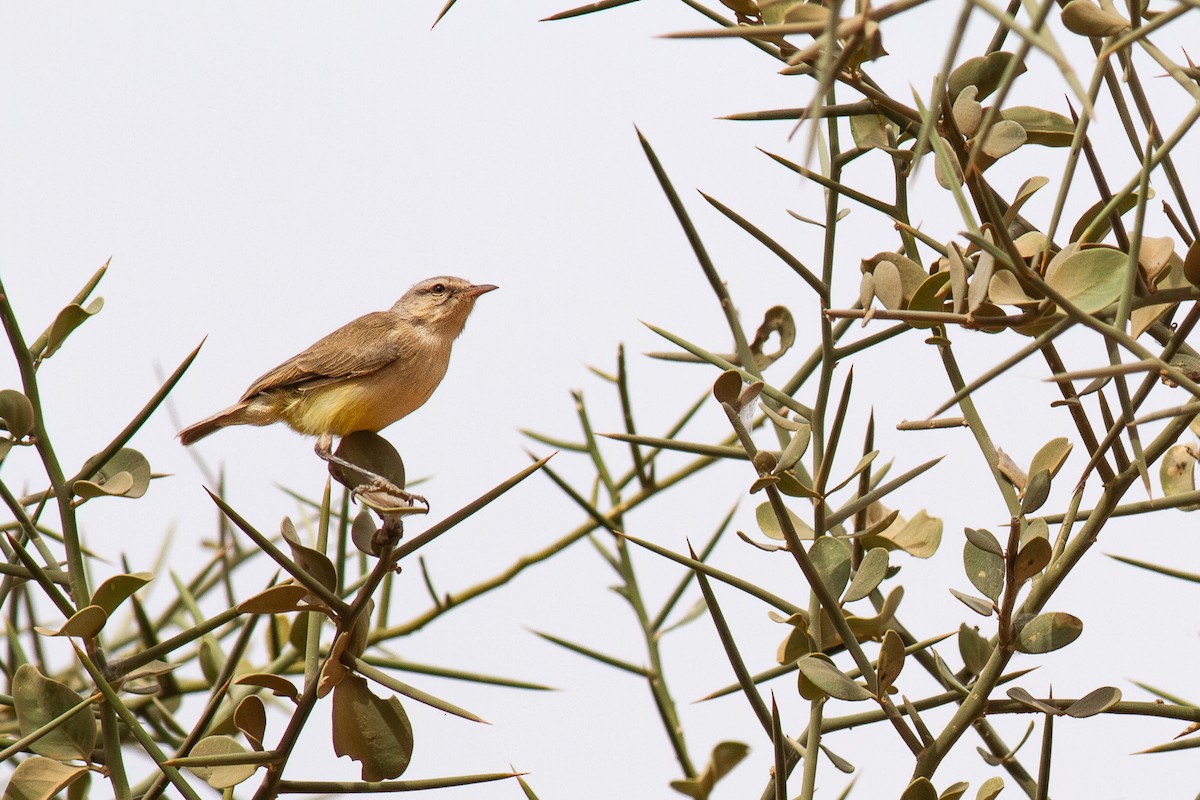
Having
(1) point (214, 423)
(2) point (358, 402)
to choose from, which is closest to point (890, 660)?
(2) point (358, 402)

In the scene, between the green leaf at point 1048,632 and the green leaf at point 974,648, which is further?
the green leaf at point 974,648

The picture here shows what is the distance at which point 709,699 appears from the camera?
1271 millimetres

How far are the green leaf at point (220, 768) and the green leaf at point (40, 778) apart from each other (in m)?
0.11

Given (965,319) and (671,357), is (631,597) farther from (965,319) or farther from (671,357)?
(965,319)

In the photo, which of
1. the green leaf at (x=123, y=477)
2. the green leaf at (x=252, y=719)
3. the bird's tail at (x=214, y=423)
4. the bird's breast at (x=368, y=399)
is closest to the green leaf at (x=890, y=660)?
the green leaf at (x=252, y=719)

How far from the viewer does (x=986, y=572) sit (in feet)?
3.34

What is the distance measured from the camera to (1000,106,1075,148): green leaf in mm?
1103

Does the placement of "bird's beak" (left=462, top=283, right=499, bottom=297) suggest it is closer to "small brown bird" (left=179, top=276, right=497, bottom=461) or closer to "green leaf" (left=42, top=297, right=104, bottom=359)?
"small brown bird" (left=179, top=276, right=497, bottom=461)

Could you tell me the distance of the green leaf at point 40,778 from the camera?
1.13m

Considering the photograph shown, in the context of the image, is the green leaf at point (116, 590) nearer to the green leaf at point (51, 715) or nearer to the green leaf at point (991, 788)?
the green leaf at point (51, 715)

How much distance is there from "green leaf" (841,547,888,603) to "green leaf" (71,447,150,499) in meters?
0.67

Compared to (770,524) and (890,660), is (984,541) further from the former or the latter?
(770,524)

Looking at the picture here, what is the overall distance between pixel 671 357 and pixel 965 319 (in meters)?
0.52

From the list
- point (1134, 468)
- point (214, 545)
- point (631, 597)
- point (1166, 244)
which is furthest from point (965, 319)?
point (214, 545)
